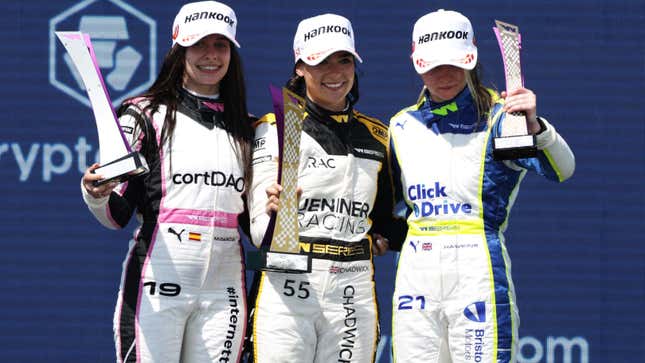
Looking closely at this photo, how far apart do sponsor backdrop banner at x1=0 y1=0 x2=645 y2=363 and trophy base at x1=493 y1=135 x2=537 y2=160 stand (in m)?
1.66

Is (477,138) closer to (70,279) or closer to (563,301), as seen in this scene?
(563,301)

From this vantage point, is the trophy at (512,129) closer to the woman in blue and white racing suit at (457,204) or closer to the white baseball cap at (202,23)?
the woman in blue and white racing suit at (457,204)

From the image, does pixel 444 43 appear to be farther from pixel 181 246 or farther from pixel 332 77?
pixel 181 246

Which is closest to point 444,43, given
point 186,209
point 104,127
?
point 186,209

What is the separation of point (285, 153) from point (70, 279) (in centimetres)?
177

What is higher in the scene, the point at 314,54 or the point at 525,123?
the point at 314,54

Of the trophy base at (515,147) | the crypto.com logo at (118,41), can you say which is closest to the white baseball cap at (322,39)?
the trophy base at (515,147)

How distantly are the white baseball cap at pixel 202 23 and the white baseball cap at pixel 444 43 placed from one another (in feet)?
2.00

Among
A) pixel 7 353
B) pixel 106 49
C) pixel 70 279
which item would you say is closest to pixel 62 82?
pixel 106 49

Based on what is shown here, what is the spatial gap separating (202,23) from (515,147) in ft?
3.56

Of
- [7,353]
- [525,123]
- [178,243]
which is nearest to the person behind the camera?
[525,123]

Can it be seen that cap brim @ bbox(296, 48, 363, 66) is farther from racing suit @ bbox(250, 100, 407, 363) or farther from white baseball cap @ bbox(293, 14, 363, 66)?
racing suit @ bbox(250, 100, 407, 363)

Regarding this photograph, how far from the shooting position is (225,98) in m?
4.00

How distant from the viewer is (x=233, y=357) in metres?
3.80
